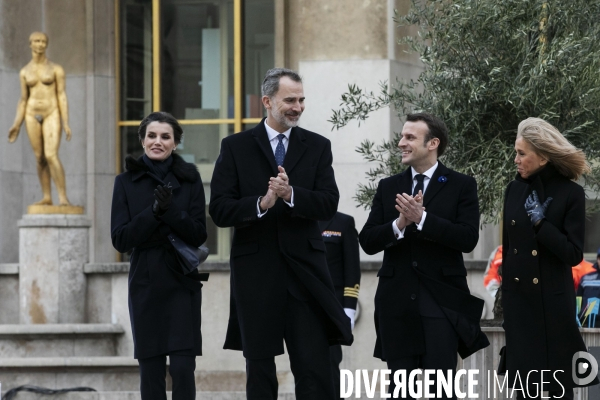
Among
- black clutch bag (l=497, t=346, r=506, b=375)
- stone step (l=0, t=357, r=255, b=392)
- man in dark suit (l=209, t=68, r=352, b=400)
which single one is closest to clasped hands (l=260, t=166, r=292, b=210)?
man in dark suit (l=209, t=68, r=352, b=400)

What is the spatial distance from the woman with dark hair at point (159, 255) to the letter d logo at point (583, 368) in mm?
2146

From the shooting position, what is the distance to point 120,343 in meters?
14.2

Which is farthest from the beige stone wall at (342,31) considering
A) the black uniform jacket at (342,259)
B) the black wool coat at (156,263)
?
the black wool coat at (156,263)

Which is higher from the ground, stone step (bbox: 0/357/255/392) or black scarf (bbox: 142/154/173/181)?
black scarf (bbox: 142/154/173/181)

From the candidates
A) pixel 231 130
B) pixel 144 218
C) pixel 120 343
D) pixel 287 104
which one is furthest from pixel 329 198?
pixel 231 130

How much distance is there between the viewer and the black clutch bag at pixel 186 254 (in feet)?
24.4

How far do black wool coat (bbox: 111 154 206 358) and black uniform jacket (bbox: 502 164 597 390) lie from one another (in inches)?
72.0

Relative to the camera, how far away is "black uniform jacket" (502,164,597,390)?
7102mm

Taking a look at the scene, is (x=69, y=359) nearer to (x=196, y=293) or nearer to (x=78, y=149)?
(x=78, y=149)

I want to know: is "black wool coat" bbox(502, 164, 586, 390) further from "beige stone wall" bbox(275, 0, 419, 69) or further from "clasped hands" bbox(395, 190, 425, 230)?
→ "beige stone wall" bbox(275, 0, 419, 69)

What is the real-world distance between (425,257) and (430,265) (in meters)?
0.05

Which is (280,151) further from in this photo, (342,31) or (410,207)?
(342,31)

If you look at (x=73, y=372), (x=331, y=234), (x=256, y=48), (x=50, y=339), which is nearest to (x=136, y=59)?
(x=256, y=48)

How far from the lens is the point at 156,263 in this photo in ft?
24.7
